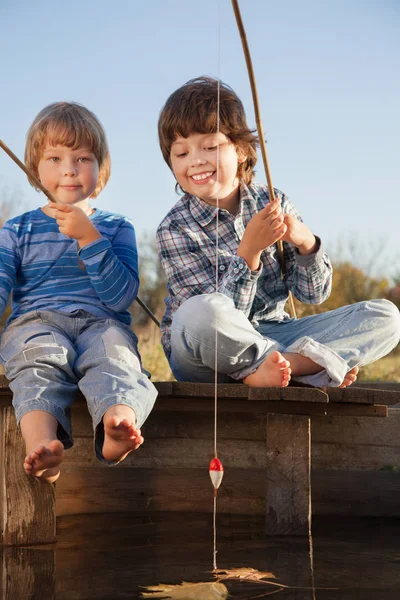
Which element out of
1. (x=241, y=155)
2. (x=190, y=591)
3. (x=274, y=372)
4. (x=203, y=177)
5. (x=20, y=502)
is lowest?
(x=190, y=591)

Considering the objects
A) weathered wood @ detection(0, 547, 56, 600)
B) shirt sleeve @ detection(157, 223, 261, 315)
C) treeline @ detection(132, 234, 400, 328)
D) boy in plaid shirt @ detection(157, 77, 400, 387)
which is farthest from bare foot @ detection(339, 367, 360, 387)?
treeline @ detection(132, 234, 400, 328)

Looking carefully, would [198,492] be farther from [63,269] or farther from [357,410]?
[63,269]

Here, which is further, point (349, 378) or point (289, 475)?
point (349, 378)

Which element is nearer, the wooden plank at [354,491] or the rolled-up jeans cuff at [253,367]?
the rolled-up jeans cuff at [253,367]

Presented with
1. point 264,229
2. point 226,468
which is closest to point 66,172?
point 264,229

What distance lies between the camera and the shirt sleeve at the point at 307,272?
2787 mm

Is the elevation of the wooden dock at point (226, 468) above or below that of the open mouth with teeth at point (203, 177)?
below

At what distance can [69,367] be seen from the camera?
7.68 feet

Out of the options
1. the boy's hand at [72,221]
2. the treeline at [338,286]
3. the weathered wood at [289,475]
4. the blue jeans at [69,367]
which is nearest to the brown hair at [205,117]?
the boy's hand at [72,221]

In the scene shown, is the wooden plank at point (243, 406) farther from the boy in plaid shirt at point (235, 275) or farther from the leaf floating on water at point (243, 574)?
the leaf floating on water at point (243, 574)

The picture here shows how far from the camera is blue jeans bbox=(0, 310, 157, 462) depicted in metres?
2.17

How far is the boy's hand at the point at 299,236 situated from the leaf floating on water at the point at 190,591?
108 centimetres

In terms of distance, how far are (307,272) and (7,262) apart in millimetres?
938

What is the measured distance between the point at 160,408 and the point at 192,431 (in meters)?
0.23
